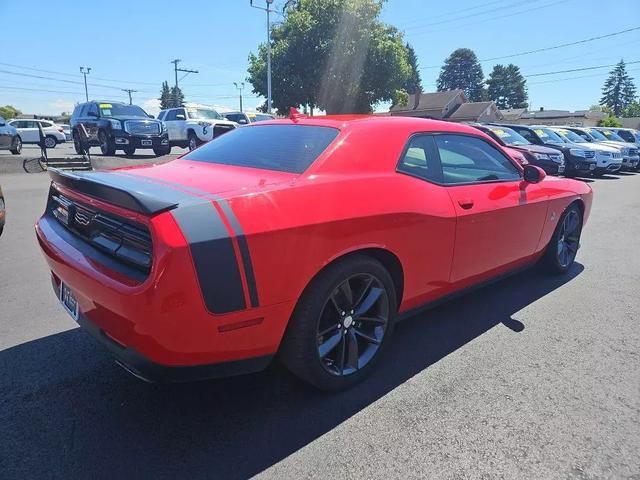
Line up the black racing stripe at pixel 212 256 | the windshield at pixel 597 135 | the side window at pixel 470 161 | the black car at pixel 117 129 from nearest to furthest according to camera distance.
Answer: the black racing stripe at pixel 212 256 < the side window at pixel 470 161 < the black car at pixel 117 129 < the windshield at pixel 597 135

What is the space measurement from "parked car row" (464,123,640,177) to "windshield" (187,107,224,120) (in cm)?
1129

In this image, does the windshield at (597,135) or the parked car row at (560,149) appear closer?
the parked car row at (560,149)

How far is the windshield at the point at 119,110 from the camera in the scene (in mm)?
15258

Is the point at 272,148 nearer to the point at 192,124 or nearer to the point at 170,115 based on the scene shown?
the point at 192,124

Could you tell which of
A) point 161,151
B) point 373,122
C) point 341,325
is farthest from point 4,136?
point 341,325

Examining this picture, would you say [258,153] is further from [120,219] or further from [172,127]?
[172,127]

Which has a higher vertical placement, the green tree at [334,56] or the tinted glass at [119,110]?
the green tree at [334,56]

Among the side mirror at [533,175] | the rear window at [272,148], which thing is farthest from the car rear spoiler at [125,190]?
the side mirror at [533,175]

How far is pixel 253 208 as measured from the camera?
209 centimetres

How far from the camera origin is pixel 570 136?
55.3 feet

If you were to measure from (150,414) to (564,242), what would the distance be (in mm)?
4181

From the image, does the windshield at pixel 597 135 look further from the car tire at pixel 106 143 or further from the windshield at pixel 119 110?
the car tire at pixel 106 143

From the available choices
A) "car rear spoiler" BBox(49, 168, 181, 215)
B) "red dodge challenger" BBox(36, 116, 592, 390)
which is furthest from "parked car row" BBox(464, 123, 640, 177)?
"car rear spoiler" BBox(49, 168, 181, 215)

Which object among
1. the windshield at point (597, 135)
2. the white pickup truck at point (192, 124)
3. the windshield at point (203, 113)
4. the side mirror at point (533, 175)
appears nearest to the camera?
the side mirror at point (533, 175)
